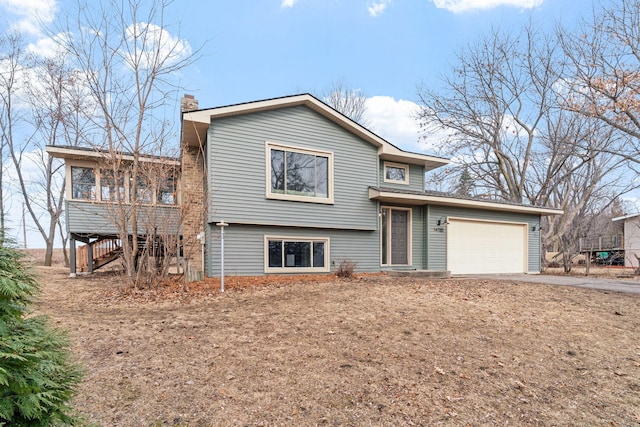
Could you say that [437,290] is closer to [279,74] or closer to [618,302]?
[618,302]

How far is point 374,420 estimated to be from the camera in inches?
114

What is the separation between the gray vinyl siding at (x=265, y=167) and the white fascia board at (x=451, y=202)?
0.65m

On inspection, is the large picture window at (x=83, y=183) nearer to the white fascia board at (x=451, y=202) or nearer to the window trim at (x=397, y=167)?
the white fascia board at (x=451, y=202)

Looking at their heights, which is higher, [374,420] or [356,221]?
[356,221]

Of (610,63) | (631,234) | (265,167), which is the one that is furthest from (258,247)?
(631,234)

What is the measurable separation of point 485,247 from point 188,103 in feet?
41.6

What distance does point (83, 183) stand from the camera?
11.7 m

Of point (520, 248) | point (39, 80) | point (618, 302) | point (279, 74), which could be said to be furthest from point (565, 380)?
point (39, 80)

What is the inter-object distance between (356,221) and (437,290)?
416cm

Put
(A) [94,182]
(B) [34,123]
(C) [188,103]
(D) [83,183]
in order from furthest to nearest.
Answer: (B) [34,123], (A) [94,182], (D) [83,183], (C) [188,103]

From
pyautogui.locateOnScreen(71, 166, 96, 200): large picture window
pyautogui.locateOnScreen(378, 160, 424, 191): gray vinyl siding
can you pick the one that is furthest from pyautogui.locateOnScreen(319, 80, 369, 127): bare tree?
pyautogui.locateOnScreen(71, 166, 96, 200): large picture window

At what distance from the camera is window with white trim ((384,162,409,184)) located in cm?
1275

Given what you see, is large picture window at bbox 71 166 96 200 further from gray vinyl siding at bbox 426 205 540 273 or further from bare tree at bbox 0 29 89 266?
gray vinyl siding at bbox 426 205 540 273

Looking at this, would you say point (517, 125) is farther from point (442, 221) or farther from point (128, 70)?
point (128, 70)
